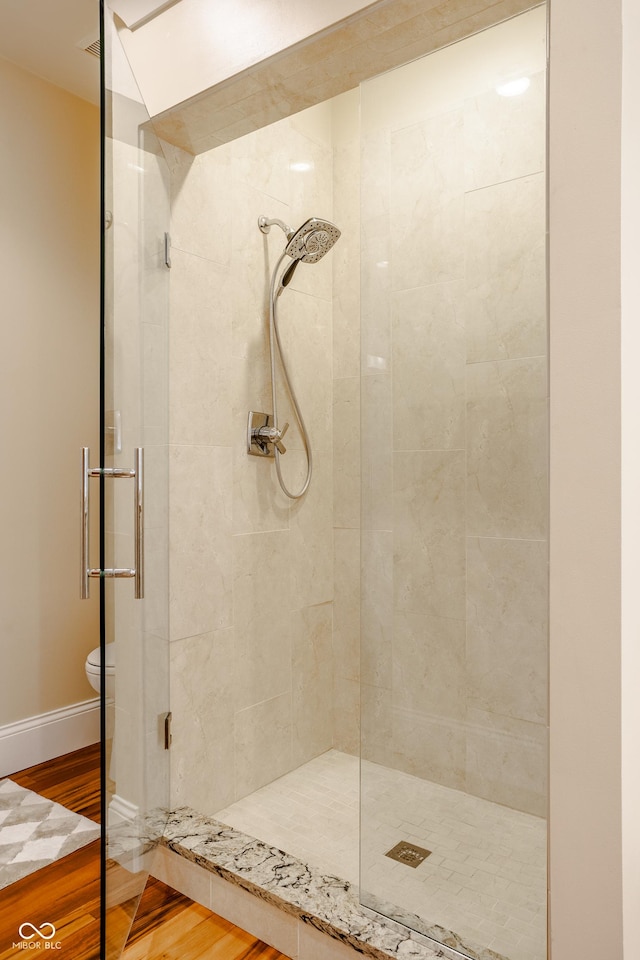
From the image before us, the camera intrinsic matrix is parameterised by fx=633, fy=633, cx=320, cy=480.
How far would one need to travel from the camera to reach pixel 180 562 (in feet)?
5.92

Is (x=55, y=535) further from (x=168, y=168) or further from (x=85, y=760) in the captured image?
(x=168, y=168)

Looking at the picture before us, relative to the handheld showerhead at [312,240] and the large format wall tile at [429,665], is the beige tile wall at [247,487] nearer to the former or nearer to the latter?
the handheld showerhead at [312,240]

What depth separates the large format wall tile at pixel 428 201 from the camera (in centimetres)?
143

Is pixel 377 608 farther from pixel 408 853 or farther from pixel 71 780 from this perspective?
pixel 71 780

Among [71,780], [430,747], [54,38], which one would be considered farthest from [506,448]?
[54,38]

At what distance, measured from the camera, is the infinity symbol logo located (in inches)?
59.5

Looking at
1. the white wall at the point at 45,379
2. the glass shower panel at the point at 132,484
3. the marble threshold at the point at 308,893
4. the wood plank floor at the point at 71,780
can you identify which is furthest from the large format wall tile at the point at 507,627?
the white wall at the point at 45,379

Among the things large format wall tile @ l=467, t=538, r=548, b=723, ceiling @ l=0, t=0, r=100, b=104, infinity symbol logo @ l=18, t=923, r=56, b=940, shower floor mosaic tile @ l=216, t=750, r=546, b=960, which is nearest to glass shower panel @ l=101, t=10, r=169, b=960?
infinity symbol logo @ l=18, t=923, r=56, b=940

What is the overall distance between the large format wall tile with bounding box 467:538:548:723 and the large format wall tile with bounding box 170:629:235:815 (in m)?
0.83

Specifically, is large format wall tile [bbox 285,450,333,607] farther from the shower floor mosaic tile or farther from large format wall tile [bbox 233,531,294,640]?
the shower floor mosaic tile

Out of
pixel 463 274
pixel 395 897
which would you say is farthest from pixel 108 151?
pixel 395 897

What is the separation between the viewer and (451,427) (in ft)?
4.80

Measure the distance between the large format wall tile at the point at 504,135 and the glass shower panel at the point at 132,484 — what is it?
0.76 metres

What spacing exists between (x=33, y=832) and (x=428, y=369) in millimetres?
1829
